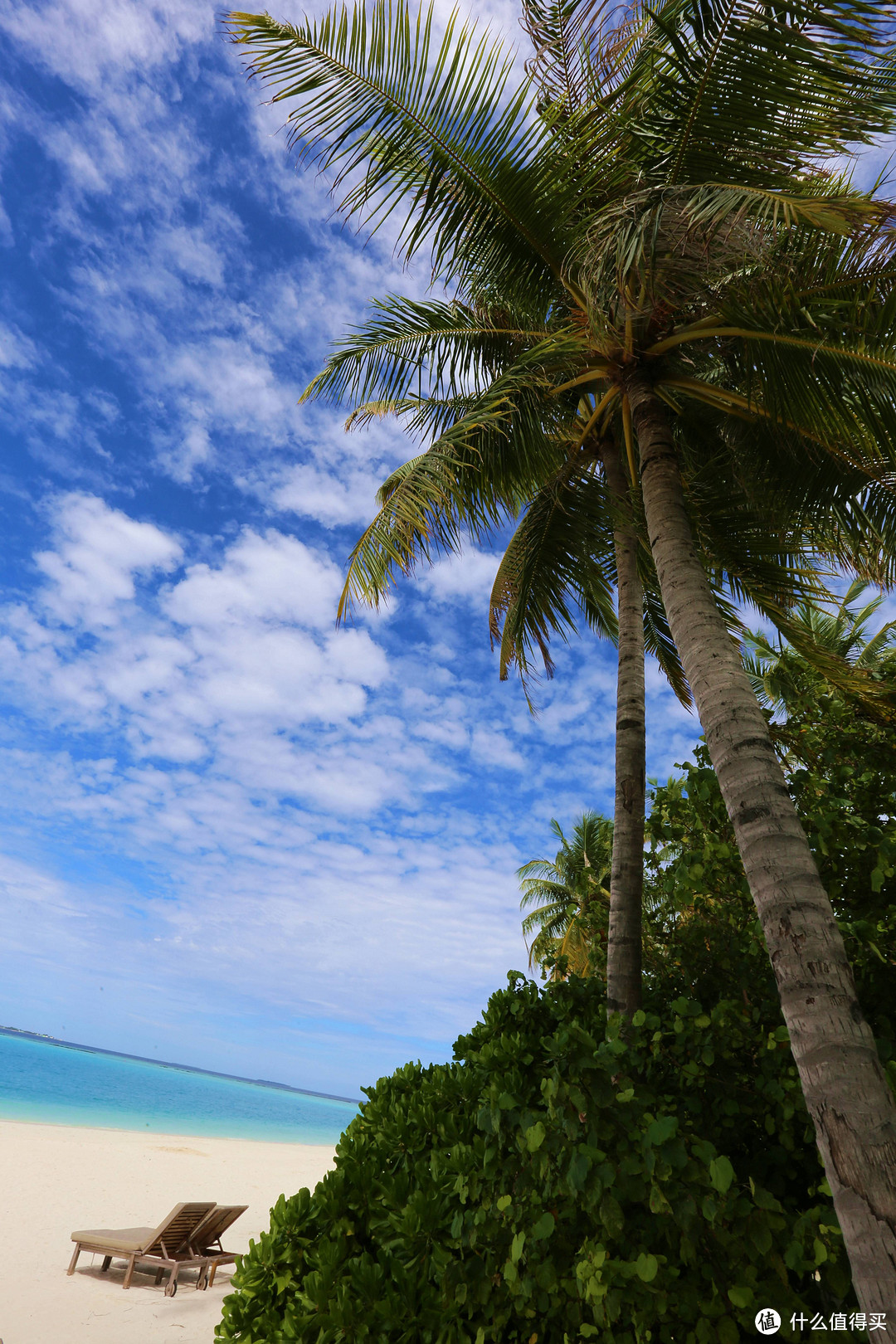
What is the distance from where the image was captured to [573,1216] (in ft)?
8.35

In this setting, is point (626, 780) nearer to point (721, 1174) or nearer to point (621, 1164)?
point (621, 1164)

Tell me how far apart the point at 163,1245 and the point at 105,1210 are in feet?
22.7

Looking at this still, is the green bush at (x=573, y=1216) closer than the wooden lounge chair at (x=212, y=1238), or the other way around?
the green bush at (x=573, y=1216)

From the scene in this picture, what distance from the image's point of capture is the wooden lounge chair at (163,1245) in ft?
24.1

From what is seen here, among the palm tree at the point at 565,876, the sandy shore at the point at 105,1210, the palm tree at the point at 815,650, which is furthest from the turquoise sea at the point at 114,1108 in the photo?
the palm tree at the point at 815,650

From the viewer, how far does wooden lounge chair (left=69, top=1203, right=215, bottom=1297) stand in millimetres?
7336

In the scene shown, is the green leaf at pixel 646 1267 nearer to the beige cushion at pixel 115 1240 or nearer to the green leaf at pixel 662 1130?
the green leaf at pixel 662 1130

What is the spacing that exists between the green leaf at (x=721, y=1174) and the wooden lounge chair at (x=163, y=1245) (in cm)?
743

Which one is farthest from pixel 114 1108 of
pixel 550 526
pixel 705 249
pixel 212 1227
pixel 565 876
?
pixel 705 249

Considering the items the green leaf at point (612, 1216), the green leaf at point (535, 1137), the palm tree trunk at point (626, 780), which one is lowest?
the green leaf at point (612, 1216)

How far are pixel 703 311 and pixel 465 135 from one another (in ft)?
6.00

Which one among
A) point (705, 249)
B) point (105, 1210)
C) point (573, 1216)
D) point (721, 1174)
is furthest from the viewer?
point (105, 1210)

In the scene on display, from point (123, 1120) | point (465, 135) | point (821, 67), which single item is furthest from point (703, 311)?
point (123, 1120)

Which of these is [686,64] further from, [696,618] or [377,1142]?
[377,1142]
